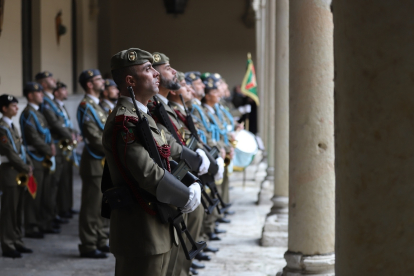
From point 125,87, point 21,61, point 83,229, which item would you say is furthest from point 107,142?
point 21,61

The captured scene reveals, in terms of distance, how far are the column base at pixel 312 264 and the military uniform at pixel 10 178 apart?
123 inches

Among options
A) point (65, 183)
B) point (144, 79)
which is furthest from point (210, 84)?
point (144, 79)

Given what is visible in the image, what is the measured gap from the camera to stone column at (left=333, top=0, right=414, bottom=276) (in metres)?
1.23

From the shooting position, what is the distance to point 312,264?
368cm

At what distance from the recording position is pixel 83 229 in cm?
556

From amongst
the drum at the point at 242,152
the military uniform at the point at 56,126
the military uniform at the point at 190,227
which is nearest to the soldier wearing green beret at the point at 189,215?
the military uniform at the point at 190,227

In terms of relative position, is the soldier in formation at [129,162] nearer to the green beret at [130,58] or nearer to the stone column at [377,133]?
the green beret at [130,58]

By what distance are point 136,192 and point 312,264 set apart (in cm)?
152

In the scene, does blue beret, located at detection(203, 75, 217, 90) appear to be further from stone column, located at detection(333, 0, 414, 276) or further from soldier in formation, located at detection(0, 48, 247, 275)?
stone column, located at detection(333, 0, 414, 276)

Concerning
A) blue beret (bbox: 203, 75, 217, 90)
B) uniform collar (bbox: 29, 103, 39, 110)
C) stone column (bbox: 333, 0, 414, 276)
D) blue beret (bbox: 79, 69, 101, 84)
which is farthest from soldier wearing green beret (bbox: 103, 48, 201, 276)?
blue beret (bbox: 203, 75, 217, 90)

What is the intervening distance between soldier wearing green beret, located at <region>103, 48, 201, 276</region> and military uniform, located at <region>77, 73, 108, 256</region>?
2.90 meters

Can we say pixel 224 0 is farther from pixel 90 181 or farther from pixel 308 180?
pixel 308 180

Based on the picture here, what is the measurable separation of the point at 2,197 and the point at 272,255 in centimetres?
282

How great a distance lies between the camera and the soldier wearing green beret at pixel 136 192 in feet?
8.61
